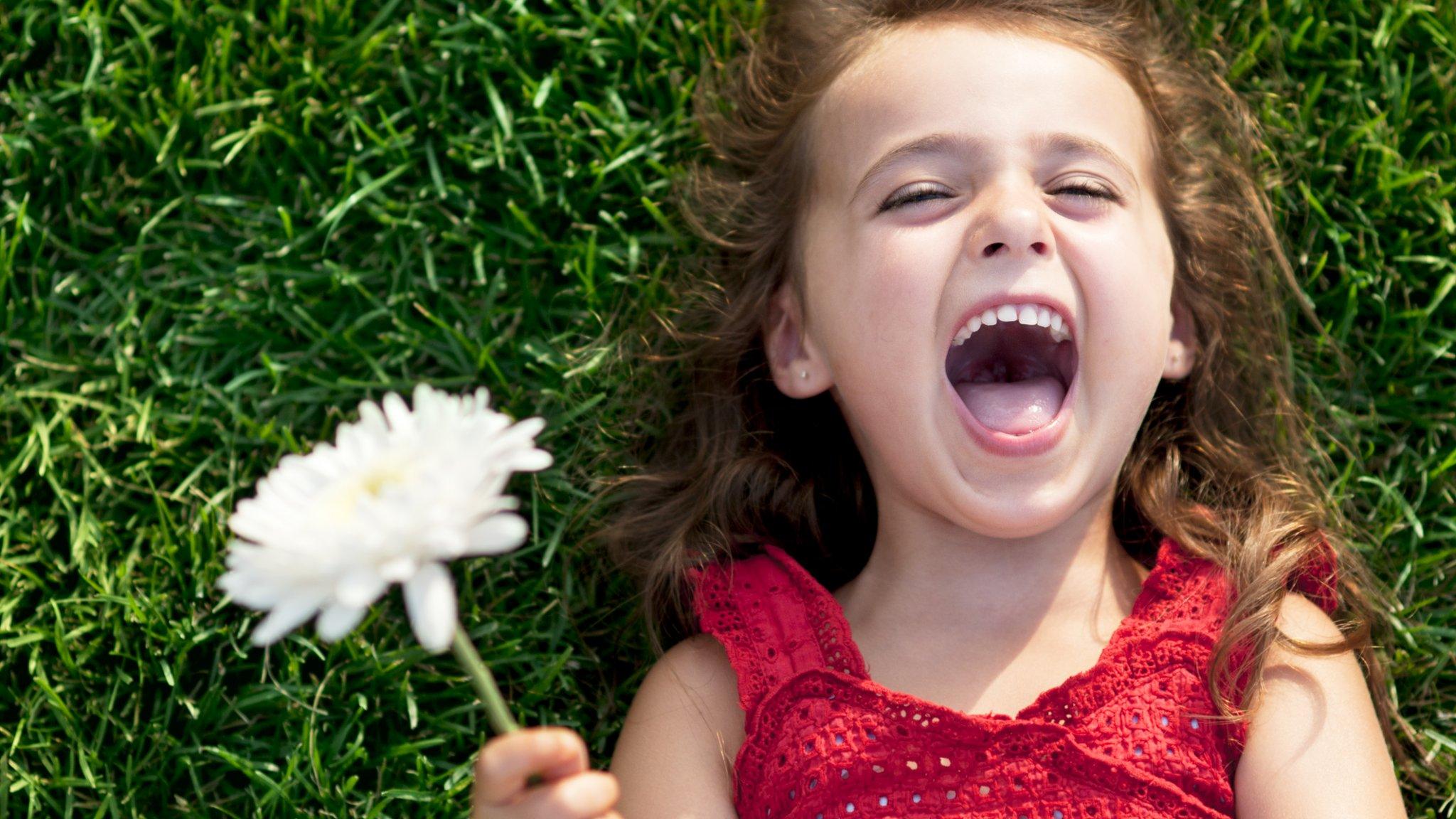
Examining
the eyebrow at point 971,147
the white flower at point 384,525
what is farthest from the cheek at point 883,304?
the white flower at point 384,525

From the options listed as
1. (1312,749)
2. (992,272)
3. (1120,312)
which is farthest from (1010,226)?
(1312,749)

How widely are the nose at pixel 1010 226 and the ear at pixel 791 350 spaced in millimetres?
327

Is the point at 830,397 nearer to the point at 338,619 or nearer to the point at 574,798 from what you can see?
the point at 574,798

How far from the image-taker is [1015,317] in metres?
1.69

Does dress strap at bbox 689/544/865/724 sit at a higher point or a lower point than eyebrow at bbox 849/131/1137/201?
lower

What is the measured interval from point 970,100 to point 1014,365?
38 cm

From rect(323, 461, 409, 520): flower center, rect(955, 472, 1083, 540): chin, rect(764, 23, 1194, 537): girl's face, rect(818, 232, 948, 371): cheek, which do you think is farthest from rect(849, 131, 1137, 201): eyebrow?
rect(323, 461, 409, 520): flower center

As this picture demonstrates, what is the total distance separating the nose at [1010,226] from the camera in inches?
65.7

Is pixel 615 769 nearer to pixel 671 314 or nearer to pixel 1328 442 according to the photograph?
pixel 671 314

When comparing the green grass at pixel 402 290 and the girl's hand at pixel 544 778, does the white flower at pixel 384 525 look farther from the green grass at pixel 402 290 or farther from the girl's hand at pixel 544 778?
the green grass at pixel 402 290

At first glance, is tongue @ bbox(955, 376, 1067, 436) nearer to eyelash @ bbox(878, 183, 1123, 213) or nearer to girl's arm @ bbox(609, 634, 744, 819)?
eyelash @ bbox(878, 183, 1123, 213)

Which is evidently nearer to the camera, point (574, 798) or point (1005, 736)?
point (574, 798)

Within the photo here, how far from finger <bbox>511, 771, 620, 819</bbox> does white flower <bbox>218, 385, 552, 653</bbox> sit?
31cm

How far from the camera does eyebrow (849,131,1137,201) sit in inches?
69.0
